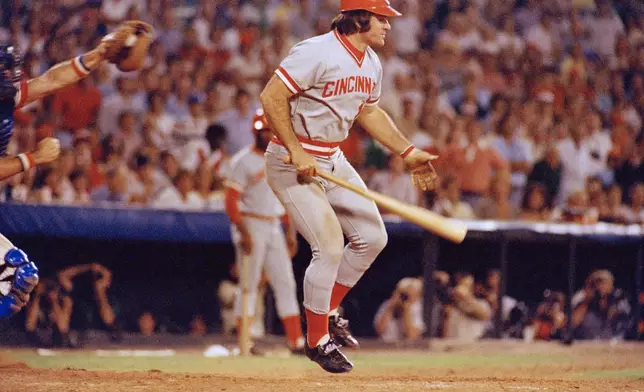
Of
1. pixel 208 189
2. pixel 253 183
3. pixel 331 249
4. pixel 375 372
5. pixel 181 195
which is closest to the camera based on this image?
pixel 331 249

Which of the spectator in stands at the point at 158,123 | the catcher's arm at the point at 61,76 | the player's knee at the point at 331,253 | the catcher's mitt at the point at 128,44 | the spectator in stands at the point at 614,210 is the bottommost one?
the spectator in stands at the point at 614,210

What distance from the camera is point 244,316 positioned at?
372 inches

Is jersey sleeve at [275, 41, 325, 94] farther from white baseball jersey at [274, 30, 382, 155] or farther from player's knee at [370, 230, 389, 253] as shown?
player's knee at [370, 230, 389, 253]

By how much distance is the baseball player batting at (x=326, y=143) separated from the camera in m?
6.05

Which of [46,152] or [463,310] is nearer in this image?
[46,152]

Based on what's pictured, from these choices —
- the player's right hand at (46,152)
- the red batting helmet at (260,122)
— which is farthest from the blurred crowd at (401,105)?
the player's right hand at (46,152)

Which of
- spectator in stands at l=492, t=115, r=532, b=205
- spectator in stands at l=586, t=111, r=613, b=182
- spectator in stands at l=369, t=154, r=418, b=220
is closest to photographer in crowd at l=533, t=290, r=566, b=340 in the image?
spectator in stands at l=369, t=154, r=418, b=220

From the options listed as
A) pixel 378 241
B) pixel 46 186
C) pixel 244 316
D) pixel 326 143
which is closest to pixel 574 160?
pixel 244 316

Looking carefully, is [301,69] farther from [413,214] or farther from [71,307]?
[71,307]

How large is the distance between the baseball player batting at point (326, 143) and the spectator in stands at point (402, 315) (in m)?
4.27

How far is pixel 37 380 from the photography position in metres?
6.28

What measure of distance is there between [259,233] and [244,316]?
2.58 ft

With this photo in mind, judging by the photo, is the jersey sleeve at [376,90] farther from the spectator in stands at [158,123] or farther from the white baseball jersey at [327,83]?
the spectator in stands at [158,123]

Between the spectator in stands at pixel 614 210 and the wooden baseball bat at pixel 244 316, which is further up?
the spectator in stands at pixel 614 210
